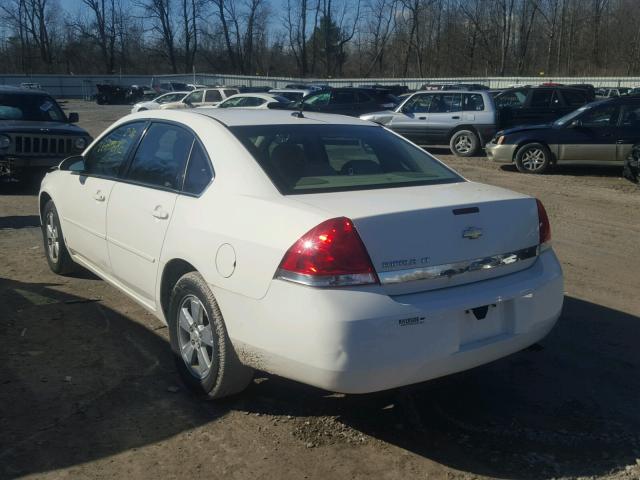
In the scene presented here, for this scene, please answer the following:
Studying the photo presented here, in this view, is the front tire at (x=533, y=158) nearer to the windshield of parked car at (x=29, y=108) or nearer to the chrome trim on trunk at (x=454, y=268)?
the windshield of parked car at (x=29, y=108)

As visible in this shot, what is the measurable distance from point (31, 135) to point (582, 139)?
33.7 feet

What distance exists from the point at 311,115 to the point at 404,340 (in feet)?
7.56

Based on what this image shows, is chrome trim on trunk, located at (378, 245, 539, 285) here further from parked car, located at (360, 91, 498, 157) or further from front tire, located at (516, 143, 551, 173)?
parked car, located at (360, 91, 498, 157)

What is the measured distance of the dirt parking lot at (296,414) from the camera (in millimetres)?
3191

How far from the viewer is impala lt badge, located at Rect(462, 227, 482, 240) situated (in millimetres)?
3316

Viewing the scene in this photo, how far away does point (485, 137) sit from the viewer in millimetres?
16922

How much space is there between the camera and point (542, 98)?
18.8 metres

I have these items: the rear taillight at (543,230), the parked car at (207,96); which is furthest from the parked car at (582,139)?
the parked car at (207,96)

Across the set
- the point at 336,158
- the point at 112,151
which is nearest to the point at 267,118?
the point at 336,158

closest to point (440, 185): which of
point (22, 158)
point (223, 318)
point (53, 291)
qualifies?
point (223, 318)

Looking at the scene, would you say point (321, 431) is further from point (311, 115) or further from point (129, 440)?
point (311, 115)

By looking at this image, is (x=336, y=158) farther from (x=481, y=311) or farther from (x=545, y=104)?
(x=545, y=104)

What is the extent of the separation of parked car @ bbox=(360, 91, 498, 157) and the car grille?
27.9 ft

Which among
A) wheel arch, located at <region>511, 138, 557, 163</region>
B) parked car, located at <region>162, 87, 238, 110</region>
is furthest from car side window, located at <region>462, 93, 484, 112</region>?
parked car, located at <region>162, 87, 238, 110</region>
